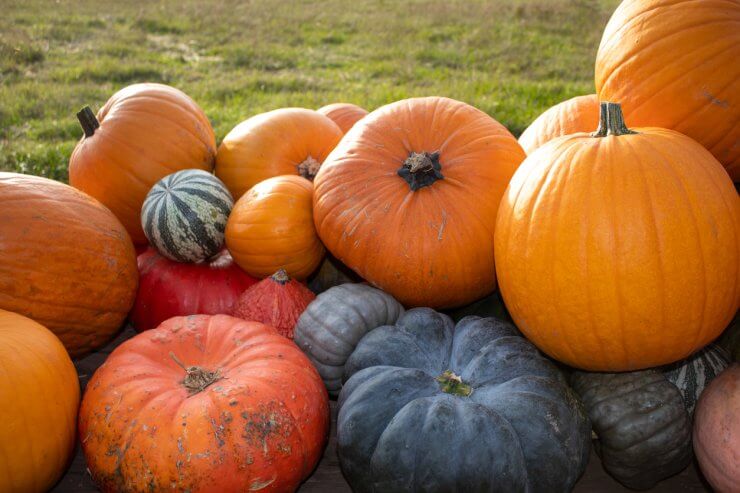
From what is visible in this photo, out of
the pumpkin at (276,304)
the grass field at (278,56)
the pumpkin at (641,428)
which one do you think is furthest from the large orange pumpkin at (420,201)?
the grass field at (278,56)

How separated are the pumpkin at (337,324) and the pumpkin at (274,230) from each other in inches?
14.7

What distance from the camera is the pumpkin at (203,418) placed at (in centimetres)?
198

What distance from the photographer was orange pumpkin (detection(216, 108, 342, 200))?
3.33 metres

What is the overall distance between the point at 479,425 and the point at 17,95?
273 inches

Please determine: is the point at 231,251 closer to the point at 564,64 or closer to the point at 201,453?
the point at 201,453

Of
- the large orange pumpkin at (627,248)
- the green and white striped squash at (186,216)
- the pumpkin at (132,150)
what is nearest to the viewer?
the large orange pumpkin at (627,248)

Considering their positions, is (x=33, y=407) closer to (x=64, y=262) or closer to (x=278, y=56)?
(x=64, y=262)

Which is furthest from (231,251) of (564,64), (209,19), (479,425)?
(209,19)

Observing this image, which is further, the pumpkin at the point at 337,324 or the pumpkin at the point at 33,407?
the pumpkin at the point at 337,324

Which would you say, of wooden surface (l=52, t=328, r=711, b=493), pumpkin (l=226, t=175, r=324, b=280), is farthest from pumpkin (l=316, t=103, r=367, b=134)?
wooden surface (l=52, t=328, r=711, b=493)

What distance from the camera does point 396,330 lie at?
2414 millimetres

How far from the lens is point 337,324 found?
8.29ft

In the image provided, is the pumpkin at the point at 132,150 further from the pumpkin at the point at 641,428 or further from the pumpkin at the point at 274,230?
the pumpkin at the point at 641,428

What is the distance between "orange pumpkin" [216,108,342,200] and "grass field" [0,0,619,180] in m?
2.82
